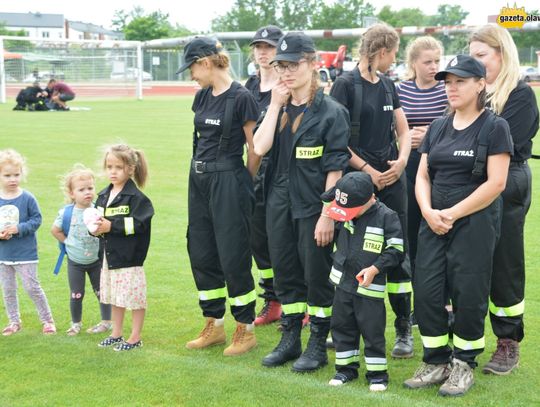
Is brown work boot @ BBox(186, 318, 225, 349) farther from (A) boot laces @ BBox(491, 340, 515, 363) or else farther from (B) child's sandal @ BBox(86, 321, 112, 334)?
(A) boot laces @ BBox(491, 340, 515, 363)

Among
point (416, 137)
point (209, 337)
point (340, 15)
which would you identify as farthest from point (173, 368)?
point (340, 15)

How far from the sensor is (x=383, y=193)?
5547mm

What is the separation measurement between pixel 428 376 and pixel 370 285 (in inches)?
26.5

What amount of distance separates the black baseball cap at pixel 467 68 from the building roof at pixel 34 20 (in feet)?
495

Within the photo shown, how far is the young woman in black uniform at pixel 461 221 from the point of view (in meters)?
4.51

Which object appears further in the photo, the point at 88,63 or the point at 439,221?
the point at 88,63

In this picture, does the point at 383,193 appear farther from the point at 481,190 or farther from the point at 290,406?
the point at 290,406

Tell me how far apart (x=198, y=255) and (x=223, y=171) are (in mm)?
684

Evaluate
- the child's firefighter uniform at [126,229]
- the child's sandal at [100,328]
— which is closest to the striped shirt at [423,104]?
the child's firefighter uniform at [126,229]

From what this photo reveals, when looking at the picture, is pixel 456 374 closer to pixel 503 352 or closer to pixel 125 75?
pixel 503 352

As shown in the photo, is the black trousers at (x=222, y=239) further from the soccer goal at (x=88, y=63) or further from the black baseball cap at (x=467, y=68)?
the soccer goal at (x=88, y=63)

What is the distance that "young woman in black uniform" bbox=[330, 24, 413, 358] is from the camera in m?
5.47

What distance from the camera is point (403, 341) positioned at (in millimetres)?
5527

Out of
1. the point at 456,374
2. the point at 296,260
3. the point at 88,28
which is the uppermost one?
the point at 88,28
